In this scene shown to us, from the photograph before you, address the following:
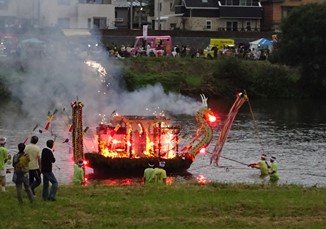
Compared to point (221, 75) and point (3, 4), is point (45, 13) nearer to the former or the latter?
point (3, 4)

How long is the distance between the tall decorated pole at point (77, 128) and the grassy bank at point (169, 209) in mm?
10065

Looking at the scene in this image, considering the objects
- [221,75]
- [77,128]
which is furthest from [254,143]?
[221,75]

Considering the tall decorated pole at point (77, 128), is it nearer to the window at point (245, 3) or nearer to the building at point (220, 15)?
the building at point (220, 15)

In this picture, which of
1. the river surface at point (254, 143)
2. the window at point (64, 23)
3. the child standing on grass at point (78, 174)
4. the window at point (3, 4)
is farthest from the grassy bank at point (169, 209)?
the window at point (64, 23)

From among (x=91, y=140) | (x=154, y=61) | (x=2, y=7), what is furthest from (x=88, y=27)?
(x=154, y=61)

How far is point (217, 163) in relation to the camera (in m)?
42.7

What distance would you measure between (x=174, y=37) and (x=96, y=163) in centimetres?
5579

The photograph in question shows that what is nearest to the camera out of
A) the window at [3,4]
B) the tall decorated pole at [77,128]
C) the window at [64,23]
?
the tall decorated pole at [77,128]

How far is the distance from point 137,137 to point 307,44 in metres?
47.3

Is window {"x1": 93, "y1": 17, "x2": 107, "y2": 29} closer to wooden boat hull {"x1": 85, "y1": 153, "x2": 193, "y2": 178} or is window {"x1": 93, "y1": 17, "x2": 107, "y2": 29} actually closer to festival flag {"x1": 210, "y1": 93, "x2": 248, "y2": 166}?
festival flag {"x1": 210, "y1": 93, "x2": 248, "y2": 166}

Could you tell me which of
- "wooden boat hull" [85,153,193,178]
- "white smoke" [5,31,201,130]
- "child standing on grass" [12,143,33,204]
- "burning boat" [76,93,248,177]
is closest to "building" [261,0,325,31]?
"white smoke" [5,31,201,130]

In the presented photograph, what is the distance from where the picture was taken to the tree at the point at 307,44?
83188 millimetres

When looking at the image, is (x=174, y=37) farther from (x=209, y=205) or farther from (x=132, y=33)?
(x=209, y=205)

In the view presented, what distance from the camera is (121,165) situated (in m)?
38.3
